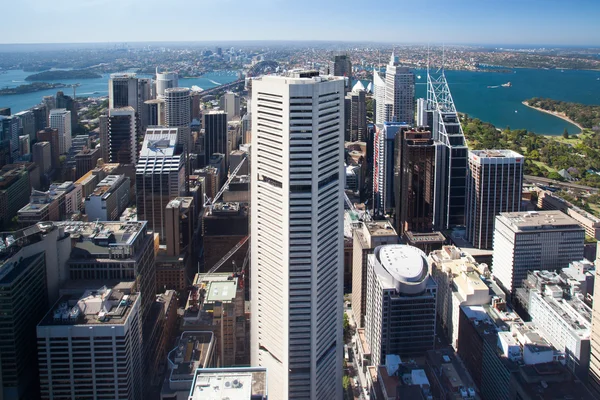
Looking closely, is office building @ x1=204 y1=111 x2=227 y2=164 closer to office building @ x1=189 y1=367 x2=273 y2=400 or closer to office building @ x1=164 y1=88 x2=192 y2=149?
office building @ x1=164 y1=88 x2=192 y2=149

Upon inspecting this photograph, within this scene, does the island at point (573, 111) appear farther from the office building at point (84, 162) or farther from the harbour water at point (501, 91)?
the office building at point (84, 162)

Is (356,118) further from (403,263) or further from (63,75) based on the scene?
(403,263)

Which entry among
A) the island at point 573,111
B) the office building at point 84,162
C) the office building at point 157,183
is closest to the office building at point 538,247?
the office building at point 157,183

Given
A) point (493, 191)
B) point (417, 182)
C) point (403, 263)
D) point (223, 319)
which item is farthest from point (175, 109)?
point (403, 263)

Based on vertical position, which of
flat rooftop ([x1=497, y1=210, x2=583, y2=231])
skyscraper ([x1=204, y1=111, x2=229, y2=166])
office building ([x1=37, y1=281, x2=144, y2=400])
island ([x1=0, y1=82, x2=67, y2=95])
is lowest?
office building ([x1=37, y1=281, x2=144, y2=400])

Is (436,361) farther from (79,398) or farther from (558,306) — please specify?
(79,398)

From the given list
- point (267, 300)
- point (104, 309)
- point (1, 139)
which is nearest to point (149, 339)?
point (104, 309)

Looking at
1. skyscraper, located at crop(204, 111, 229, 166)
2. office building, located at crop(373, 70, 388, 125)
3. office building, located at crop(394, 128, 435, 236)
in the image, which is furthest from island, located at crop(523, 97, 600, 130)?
skyscraper, located at crop(204, 111, 229, 166)
